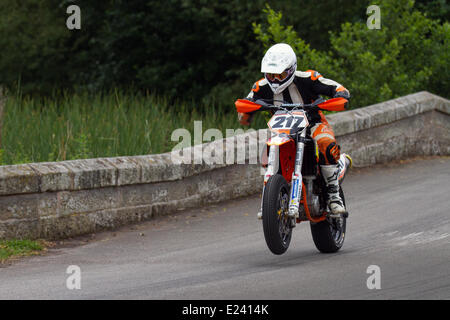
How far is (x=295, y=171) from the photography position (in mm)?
7484

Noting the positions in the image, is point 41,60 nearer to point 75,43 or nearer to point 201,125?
point 75,43

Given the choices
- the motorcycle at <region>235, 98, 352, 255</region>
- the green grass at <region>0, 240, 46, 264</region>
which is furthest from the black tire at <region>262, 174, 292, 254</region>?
the green grass at <region>0, 240, 46, 264</region>

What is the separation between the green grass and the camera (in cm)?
832

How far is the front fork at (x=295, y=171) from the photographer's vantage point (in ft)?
23.9

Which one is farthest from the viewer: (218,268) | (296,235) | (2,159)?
(2,159)

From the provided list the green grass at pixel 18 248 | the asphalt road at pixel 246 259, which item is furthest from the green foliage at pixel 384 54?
the green grass at pixel 18 248

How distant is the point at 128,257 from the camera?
8.30 meters

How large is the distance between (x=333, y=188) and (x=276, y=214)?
101 centimetres

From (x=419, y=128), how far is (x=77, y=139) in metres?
6.30

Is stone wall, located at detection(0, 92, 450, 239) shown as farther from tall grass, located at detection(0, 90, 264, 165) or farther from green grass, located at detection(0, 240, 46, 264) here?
tall grass, located at detection(0, 90, 264, 165)

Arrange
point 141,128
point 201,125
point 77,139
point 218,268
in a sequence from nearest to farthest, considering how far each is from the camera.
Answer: point 218,268, point 77,139, point 141,128, point 201,125

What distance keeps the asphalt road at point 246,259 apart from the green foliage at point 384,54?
434 centimetres

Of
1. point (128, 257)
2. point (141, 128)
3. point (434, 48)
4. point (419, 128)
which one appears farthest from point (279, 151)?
point (434, 48)

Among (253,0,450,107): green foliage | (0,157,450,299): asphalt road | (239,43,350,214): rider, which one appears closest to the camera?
(0,157,450,299): asphalt road
